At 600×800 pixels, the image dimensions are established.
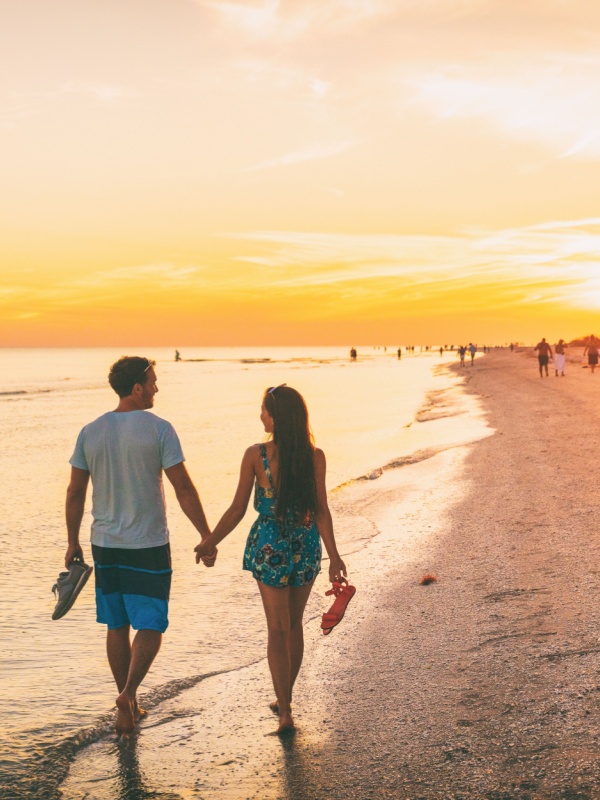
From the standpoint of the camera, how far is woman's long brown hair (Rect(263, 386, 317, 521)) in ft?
14.3

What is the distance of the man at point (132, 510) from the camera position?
177 inches

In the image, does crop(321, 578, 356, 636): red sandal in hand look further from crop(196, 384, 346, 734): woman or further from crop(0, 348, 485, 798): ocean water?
crop(0, 348, 485, 798): ocean water

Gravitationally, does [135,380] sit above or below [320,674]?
above

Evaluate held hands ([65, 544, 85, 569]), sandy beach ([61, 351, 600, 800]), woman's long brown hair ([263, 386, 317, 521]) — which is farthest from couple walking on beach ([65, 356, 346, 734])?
sandy beach ([61, 351, 600, 800])

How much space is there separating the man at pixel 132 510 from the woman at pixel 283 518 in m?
0.37

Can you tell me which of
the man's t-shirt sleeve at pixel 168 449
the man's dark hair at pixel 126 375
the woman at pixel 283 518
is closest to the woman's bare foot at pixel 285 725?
the woman at pixel 283 518

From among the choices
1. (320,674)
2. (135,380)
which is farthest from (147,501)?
(320,674)

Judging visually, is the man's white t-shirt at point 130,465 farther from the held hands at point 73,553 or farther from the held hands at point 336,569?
A: the held hands at point 336,569

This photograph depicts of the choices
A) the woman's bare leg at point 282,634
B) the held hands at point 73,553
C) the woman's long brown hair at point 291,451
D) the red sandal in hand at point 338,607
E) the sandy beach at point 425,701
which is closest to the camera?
the sandy beach at point 425,701

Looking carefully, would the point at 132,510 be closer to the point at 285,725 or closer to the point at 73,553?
the point at 73,553

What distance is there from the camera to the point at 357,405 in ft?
110

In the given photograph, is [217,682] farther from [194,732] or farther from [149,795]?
[149,795]

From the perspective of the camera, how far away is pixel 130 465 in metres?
4.50

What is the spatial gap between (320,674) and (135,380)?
2358 mm
